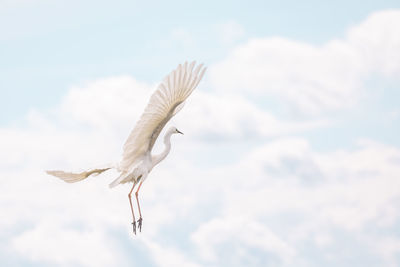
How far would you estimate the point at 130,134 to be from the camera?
2808cm

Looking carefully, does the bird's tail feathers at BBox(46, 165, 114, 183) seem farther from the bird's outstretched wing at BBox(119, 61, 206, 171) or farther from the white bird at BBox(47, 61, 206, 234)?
the bird's outstretched wing at BBox(119, 61, 206, 171)

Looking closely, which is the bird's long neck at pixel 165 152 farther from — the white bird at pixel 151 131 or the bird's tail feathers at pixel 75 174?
the bird's tail feathers at pixel 75 174

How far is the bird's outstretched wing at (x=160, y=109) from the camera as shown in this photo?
1048 inches

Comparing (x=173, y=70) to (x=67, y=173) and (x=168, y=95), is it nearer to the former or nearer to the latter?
(x=168, y=95)

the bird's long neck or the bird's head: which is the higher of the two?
the bird's head

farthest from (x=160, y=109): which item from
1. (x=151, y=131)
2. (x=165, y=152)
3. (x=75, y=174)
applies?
(x=75, y=174)

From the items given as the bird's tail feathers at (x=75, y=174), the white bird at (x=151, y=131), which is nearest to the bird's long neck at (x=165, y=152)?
the white bird at (x=151, y=131)

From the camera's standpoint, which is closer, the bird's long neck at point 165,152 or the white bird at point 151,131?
the white bird at point 151,131

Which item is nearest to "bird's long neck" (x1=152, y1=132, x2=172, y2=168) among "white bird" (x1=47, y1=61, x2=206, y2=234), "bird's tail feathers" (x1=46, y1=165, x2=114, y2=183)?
"white bird" (x1=47, y1=61, x2=206, y2=234)

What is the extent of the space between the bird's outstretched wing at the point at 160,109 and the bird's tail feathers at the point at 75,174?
1.04 metres

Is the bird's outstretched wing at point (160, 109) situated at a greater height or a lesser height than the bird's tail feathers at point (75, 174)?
greater

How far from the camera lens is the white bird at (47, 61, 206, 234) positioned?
26.7m

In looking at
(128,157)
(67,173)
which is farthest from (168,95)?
(67,173)

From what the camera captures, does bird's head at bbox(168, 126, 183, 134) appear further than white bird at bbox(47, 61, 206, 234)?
Yes
